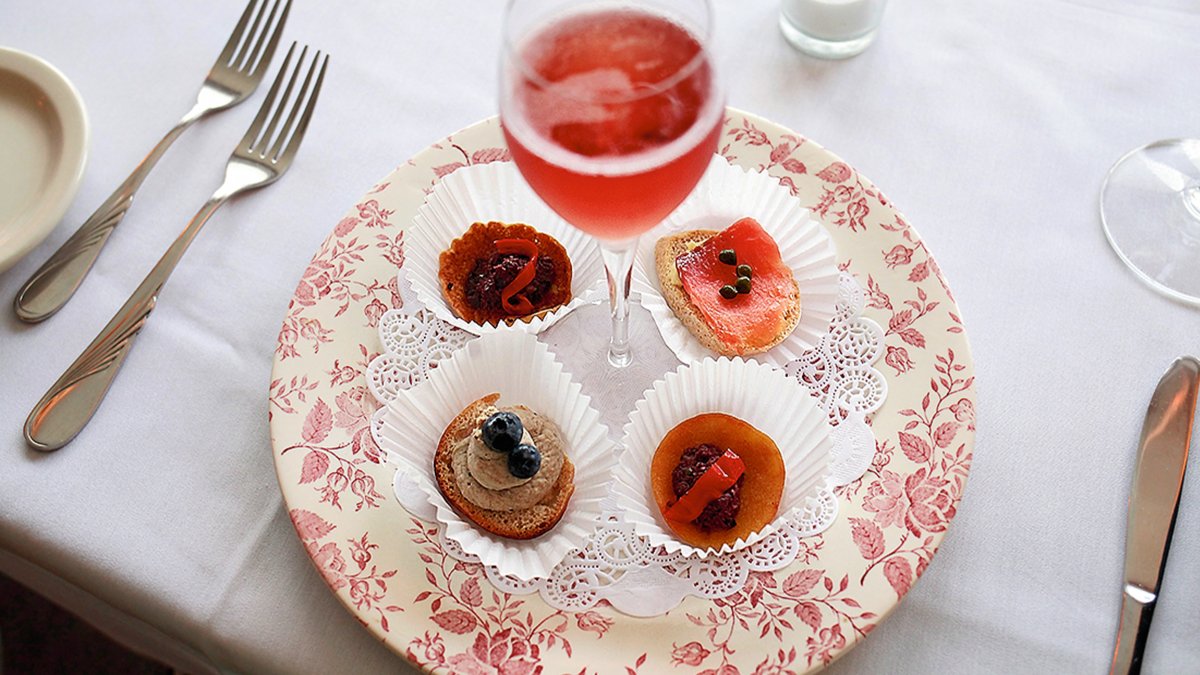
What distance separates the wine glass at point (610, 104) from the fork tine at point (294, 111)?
0.74 m

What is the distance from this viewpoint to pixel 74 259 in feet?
5.04

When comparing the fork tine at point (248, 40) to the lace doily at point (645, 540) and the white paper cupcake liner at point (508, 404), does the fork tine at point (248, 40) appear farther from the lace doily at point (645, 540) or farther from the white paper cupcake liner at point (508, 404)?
the white paper cupcake liner at point (508, 404)

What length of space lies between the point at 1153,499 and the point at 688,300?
26.9 inches

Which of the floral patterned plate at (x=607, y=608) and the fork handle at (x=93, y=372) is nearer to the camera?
the floral patterned plate at (x=607, y=608)

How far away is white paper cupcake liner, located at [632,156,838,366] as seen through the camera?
1.38 meters

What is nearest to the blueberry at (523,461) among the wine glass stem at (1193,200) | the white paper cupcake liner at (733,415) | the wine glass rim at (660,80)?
the white paper cupcake liner at (733,415)

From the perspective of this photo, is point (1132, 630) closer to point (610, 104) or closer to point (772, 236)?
point (772, 236)

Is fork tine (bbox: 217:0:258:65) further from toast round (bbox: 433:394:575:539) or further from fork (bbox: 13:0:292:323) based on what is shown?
toast round (bbox: 433:394:575:539)

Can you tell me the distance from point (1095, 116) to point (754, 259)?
2.41ft

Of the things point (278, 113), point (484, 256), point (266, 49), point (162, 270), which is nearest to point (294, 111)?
point (278, 113)

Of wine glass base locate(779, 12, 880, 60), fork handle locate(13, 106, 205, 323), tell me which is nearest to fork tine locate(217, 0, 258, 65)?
fork handle locate(13, 106, 205, 323)

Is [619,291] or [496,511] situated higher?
[619,291]

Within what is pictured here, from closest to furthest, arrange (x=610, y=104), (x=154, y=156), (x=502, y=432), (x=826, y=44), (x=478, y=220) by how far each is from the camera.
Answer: (x=610, y=104) < (x=502, y=432) < (x=478, y=220) < (x=154, y=156) < (x=826, y=44)

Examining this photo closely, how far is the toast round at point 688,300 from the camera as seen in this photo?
4.47ft
